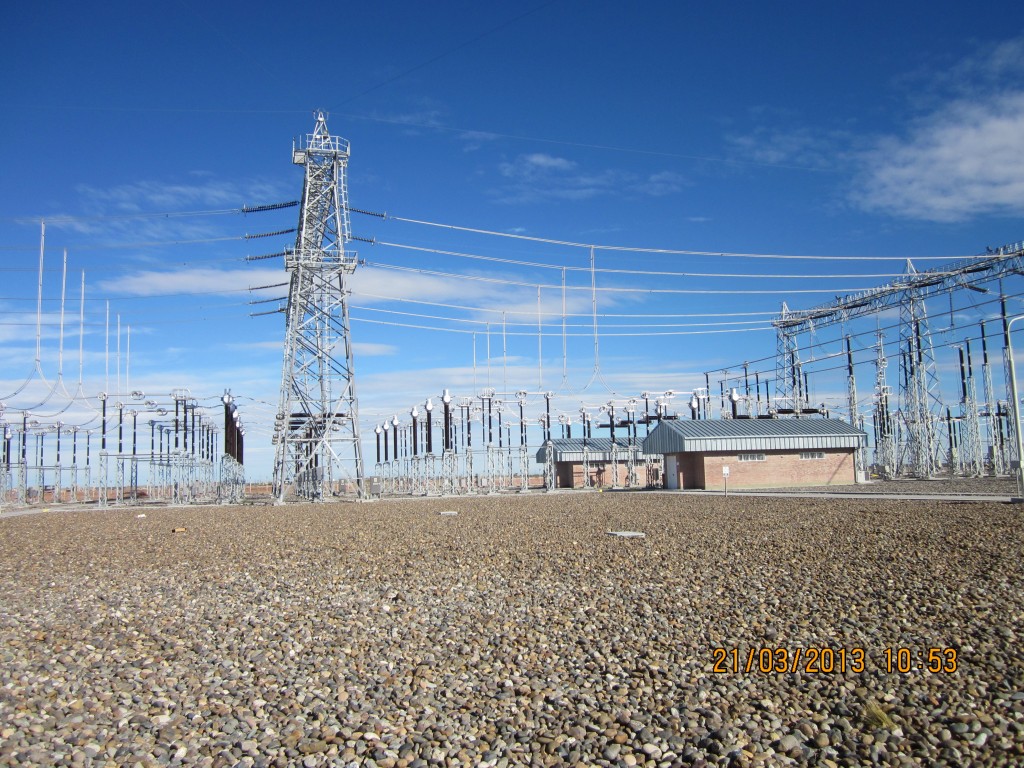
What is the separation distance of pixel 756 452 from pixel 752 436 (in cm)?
92

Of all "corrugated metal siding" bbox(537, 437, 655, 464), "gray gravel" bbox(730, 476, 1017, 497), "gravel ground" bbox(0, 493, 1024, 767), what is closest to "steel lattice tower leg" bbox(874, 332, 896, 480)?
"gray gravel" bbox(730, 476, 1017, 497)

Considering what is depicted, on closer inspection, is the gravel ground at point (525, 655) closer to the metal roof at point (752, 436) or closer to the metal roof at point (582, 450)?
the metal roof at point (752, 436)

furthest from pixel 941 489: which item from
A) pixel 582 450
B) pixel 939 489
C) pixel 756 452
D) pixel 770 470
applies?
pixel 582 450

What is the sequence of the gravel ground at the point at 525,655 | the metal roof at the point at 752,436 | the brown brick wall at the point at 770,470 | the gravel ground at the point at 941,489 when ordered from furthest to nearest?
1. the metal roof at the point at 752,436
2. the brown brick wall at the point at 770,470
3. the gravel ground at the point at 941,489
4. the gravel ground at the point at 525,655

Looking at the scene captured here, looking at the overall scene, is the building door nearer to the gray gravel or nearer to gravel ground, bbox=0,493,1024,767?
the gray gravel

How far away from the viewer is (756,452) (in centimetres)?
4119

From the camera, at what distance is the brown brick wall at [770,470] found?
40406 millimetres

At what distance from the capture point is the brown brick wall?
40.4 meters

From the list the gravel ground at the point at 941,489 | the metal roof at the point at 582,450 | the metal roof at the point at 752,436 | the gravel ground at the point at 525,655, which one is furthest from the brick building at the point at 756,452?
the gravel ground at the point at 525,655

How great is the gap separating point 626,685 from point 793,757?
5.71 ft

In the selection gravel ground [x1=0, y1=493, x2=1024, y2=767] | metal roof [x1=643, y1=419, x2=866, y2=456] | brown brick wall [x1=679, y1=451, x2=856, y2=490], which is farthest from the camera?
metal roof [x1=643, y1=419, x2=866, y2=456]

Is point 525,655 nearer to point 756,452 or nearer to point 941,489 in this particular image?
point 941,489

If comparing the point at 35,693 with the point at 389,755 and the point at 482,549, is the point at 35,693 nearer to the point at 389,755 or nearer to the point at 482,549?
the point at 389,755

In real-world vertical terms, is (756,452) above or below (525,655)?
above
